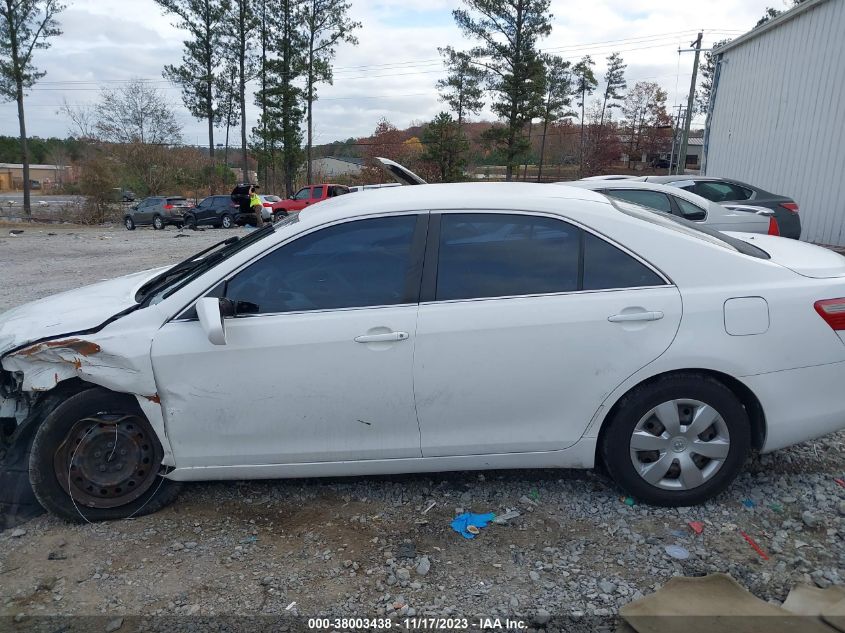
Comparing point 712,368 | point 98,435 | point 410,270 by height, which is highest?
point 410,270

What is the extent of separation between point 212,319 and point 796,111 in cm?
1606

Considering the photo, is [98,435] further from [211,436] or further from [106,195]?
[106,195]

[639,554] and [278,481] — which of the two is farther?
[278,481]

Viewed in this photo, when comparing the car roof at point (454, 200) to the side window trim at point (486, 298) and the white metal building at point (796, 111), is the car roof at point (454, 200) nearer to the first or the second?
the side window trim at point (486, 298)

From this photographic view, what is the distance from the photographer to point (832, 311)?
3.04 metres

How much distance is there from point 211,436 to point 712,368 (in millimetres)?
2439

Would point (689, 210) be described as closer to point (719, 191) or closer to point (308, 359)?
point (719, 191)

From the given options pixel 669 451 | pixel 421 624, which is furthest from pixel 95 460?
pixel 669 451

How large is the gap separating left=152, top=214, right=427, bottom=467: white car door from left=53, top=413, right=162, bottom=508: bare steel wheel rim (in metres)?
0.23

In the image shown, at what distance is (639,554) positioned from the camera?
2.84 m

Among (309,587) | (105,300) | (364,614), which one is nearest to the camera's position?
(364,614)

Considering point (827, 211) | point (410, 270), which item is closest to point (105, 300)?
point (410, 270)

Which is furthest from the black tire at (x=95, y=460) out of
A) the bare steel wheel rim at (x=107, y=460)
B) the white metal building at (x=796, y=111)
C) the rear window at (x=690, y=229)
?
the white metal building at (x=796, y=111)

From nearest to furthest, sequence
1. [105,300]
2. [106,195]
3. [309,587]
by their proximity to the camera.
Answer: [309,587] → [105,300] → [106,195]
